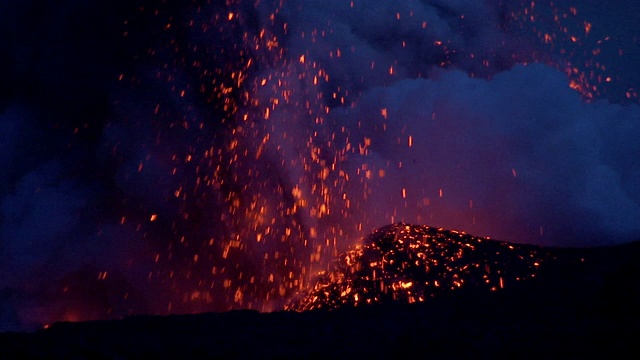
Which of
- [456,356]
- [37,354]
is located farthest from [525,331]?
[37,354]

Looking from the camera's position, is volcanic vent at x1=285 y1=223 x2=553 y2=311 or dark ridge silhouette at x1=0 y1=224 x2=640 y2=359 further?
volcanic vent at x1=285 y1=223 x2=553 y2=311

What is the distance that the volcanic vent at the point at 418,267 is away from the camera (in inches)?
1169

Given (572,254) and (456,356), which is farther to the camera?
(572,254)

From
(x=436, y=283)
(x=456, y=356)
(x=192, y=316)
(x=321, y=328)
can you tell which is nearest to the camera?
(x=456, y=356)

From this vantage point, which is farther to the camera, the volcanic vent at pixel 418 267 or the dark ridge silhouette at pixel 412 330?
the volcanic vent at pixel 418 267

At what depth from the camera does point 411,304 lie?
35.2 ft

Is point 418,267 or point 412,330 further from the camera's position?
point 418,267

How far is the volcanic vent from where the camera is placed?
29688 mm

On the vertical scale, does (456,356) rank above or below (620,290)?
below

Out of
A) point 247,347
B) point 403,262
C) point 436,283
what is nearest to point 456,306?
point 247,347

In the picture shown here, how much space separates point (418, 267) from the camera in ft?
112

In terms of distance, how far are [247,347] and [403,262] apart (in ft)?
96.6

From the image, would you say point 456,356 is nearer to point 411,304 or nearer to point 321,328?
point 321,328

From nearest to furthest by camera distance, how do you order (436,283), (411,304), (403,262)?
1. (411,304)
2. (436,283)
3. (403,262)
